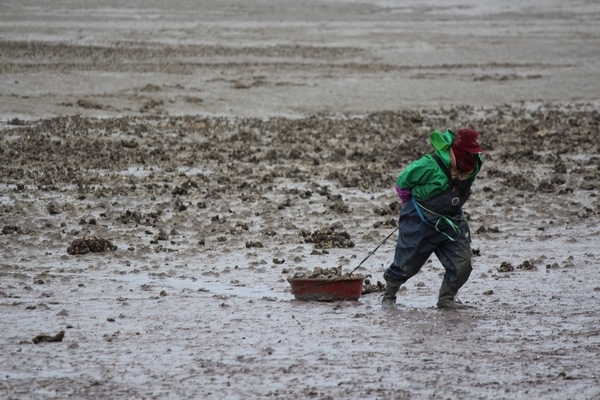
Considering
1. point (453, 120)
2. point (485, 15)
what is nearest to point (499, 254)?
point (453, 120)

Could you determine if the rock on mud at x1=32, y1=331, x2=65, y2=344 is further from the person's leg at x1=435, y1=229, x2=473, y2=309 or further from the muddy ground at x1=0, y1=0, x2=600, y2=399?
the person's leg at x1=435, y1=229, x2=473, y2=309

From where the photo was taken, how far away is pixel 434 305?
7008 millimetres

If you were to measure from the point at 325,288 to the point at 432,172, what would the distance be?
1.18 meters

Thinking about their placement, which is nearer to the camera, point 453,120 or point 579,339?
point 579,339

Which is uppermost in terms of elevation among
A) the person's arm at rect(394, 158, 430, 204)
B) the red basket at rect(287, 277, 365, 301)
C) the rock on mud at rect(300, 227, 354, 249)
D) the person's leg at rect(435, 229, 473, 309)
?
the person's arm at rect(394, 158, 430, 204)

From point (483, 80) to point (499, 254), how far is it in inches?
508

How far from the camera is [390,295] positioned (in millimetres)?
6852

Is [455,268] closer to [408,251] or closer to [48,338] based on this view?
[408,251]

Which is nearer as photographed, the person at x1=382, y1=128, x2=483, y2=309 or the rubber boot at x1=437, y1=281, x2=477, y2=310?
the person at x1=382, y1=128, x2=483, y2=309

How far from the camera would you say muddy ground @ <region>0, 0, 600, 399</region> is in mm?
5484

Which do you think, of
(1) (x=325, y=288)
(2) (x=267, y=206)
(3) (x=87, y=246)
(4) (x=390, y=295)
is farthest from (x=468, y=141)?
(2) (x=267, y=206)

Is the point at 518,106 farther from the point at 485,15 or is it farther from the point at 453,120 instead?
the point at 485,15

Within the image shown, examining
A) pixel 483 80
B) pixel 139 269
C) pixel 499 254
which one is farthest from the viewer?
pixel 483 80

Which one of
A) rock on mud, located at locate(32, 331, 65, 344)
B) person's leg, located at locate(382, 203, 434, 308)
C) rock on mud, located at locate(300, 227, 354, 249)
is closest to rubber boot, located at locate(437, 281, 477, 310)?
person's leg, located at locate(382, 203, 434, 308)
